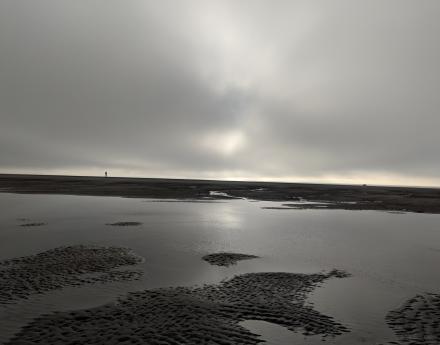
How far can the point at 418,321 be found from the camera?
1170 cm

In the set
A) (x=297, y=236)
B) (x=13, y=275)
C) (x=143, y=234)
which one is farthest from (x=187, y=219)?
(x=13, y=275)

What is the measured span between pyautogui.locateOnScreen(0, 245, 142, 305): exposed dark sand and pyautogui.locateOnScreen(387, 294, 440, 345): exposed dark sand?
35.4 ft

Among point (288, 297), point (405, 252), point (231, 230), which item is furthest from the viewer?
point (231, 230)

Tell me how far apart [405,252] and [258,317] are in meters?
16.4

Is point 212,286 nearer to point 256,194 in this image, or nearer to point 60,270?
point 60,270

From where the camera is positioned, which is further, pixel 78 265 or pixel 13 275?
pixel 78 265

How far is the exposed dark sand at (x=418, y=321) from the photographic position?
10.4 meters

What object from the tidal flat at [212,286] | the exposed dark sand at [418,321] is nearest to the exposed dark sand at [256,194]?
the tidal flat at [212,286]

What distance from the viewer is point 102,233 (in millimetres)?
26844

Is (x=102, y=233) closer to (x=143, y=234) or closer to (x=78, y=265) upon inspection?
(x=143, y=234)

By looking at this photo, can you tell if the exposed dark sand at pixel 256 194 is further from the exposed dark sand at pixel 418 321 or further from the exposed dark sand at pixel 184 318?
the exposed dark sand at pixel 184 318

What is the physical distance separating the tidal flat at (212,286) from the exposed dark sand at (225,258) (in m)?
0.06

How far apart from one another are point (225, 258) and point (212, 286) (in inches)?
209

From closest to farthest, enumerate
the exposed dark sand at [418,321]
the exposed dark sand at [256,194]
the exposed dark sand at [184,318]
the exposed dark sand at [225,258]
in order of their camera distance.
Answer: the exposed dark sand at [184,318] < the exposed dark sand at [418,321] < the exposed dark sand at [225,258] < the exposed dark sand at [256,194]
